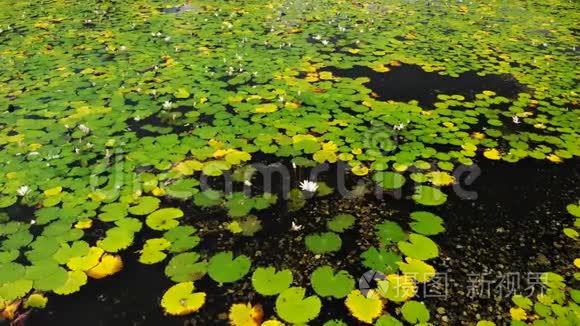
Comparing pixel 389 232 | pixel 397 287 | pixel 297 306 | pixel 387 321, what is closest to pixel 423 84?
pixel 389 232

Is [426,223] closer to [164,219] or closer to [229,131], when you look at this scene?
[164,219]

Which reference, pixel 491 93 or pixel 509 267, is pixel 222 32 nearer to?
pixel 491 93

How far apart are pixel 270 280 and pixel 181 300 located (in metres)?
0.55

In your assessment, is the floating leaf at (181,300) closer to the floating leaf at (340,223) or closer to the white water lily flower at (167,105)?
the floating leaf at (340,223)

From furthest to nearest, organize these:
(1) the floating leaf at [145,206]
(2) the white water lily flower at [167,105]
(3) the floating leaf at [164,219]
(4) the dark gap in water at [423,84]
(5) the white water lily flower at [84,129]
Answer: (4) the dark gap in water at [423,84] < (2) the white water lily flower at [167,105] < (5) the white water lily flower at [84,129] < (1) the floating leaf at [145,206] < (3) the floating leaf at [164,219]

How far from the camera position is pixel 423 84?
5430 mm

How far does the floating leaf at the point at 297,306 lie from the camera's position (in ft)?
7.49

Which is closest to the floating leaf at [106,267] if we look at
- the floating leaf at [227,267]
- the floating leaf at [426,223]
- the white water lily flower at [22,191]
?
the floating leaf at [227,267]

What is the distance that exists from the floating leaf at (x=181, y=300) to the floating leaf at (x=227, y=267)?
0.16 meters

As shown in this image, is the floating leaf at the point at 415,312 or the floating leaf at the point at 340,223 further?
the floating leaf at the point at 340,223

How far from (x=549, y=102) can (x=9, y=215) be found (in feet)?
18.9

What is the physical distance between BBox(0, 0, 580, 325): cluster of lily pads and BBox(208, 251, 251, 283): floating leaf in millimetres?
10

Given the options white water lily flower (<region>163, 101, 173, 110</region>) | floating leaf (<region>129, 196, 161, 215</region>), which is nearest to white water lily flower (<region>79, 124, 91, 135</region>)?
white water lily flower (<region>163, 101, 173, 110</region>)

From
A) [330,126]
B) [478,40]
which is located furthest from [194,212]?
[478,40]
